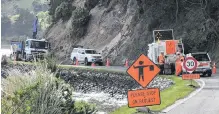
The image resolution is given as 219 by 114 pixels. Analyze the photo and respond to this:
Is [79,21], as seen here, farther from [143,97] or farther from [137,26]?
[143,97]

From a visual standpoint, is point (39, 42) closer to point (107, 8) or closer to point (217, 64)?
point (107, 8)

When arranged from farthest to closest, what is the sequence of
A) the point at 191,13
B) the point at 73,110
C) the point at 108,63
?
the point at 108,63, the point at 191,13, the point at 73,110

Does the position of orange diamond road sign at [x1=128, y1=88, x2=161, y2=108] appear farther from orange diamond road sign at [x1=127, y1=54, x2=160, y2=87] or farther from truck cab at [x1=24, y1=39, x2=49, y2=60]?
truck cab at [x1=24, y1=39, x2=49, y2=60]

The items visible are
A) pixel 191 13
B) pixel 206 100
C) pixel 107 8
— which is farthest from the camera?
pixel 107 8

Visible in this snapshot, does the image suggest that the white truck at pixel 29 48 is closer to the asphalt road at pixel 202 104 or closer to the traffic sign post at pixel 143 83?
the asphalt road at pixel 202 104

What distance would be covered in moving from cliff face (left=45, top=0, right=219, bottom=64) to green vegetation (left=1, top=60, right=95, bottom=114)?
30.3 meters

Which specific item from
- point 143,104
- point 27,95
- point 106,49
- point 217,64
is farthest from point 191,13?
point 27,95

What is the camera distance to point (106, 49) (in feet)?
186

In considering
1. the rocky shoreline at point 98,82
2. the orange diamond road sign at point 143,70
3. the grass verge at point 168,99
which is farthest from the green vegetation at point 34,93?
the rocky shoreline at point 98,82

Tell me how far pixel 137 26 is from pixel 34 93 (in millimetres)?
41706

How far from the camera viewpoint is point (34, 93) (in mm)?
12047

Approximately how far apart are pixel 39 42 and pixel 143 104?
42864mm

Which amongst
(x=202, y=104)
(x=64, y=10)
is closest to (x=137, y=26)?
(x=64, y=10)

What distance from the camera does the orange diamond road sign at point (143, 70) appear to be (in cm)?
1467
